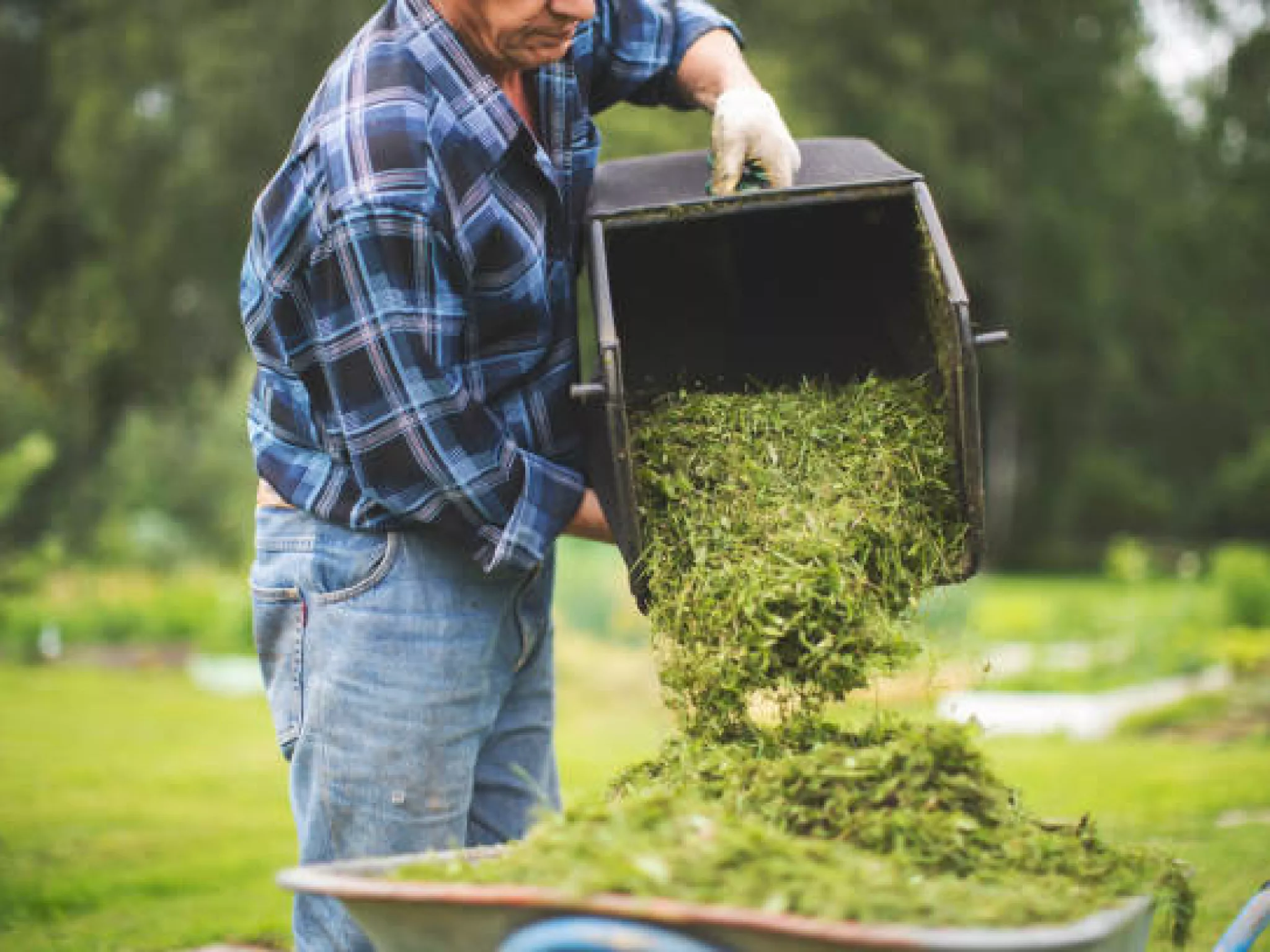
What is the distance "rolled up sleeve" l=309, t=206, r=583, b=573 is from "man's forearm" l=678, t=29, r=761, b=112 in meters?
0.87

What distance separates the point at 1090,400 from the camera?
2519cm

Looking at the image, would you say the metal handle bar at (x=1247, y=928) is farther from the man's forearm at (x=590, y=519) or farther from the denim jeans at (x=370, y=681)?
the man's forearm at (x=590, y=519)

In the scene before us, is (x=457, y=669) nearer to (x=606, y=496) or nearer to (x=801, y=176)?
(x=606, y=496)

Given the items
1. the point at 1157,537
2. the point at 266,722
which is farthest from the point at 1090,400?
the point at 266,722

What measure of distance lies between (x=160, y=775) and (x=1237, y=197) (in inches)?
762

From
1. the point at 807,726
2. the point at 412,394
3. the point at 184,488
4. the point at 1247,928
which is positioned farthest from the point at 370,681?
the point at 184,488

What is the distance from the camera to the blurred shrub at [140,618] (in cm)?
998

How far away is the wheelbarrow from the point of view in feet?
4.90

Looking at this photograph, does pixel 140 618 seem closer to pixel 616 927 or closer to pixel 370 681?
pixel 370 681

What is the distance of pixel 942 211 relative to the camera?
20625mm

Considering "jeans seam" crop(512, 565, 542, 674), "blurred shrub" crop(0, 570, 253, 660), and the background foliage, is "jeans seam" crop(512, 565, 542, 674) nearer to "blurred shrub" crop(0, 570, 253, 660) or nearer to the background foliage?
"blurred shrub" crop(0, 570, 253, 660)

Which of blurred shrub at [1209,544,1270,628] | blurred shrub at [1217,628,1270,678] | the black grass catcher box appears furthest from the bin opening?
blurred shrub at [1209,544,1270,628]

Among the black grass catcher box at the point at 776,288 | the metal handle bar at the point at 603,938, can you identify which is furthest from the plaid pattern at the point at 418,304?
the metal handle bar at the point at 603,938

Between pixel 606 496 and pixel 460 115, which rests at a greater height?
pixel 460 115
